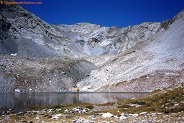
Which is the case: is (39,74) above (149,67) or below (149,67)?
below

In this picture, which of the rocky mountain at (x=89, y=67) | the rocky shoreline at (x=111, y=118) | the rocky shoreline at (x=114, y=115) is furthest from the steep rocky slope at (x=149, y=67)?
the rocky shoreline at (x=111, y=118)

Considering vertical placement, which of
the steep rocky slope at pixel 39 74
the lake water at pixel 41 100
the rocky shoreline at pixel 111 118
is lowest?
the rocky shoreline at pixel 111 118

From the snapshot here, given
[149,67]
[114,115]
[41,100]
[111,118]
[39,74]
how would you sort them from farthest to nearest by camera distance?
[39,74]
[149,67]
[41,100]
[114,115]
[111,118]

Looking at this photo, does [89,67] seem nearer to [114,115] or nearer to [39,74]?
[39,74]

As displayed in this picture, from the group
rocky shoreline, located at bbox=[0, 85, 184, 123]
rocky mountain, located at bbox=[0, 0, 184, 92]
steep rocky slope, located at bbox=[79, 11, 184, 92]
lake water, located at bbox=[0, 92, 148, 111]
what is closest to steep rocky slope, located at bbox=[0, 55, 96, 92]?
rocky mountain, located at bbox=[0, 0, 184, 92]

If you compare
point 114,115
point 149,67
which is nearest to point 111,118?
point 114,115

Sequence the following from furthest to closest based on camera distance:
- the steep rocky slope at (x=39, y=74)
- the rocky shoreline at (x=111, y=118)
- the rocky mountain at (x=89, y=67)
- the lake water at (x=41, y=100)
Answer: the steep rocky slope at (x=39, y=74) < the rocky mountain at (x=89, y=67) < the lake water at (x=41, y=100) < the rocky shoreline at (x=111, y=118)

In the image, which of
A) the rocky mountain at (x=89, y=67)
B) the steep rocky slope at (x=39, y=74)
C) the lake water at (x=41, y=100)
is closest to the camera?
the lake water at (x=41, y=100)

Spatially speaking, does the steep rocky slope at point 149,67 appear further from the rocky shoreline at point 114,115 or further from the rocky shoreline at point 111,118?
the rocky shoreline at point 111,118

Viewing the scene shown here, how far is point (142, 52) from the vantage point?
127 m

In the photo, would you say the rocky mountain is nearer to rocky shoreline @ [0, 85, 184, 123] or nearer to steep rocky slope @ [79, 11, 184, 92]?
steep rocky slope @ [79, 11, 184, 92]

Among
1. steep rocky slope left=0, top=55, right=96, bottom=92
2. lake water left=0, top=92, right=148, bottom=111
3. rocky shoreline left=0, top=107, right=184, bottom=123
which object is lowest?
rocky shoreline left=0, top=107, right=184, bottom=123

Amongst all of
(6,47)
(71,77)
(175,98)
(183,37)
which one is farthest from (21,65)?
(175,98)

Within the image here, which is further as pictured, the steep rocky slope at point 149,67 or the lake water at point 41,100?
the steep rocky slope at point 149,67
